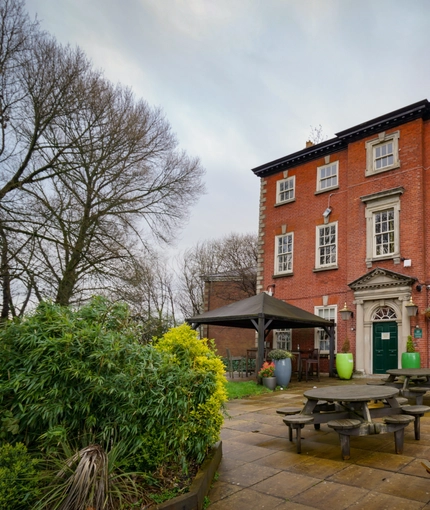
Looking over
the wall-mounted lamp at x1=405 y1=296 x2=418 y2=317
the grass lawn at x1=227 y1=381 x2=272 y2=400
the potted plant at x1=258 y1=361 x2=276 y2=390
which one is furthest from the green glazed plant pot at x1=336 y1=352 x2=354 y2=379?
the grass lawn at x1=227 y1=381 x2=272 y2=400

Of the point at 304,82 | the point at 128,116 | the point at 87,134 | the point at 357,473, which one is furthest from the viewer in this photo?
the point at 128,116

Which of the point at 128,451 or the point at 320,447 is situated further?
the point at 320,447

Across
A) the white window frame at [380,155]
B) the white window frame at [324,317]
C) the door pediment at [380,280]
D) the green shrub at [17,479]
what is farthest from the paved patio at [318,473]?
the white window frame at [380,155]

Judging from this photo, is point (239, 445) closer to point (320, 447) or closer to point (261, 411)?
point (320, 447)

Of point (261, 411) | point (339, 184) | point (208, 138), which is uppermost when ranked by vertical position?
point (208, 138)

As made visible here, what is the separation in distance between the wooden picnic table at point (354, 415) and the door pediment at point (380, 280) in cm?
871

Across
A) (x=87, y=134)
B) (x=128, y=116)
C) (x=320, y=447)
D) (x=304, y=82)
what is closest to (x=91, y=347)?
(x=320, y=447)

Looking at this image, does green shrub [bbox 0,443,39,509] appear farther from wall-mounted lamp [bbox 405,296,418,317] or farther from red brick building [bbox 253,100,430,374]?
red brick building [bbox 253,100,430,374]

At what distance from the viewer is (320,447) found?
213 inches

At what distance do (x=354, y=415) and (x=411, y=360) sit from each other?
27.2 ft

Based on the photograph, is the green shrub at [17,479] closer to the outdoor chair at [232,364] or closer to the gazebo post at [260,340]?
the gazebo post at [260,340]

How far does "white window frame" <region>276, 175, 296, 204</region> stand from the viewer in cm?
1848

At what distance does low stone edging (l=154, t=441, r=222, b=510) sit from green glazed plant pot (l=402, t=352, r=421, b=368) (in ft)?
33.0

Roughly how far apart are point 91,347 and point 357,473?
293 centimetres
